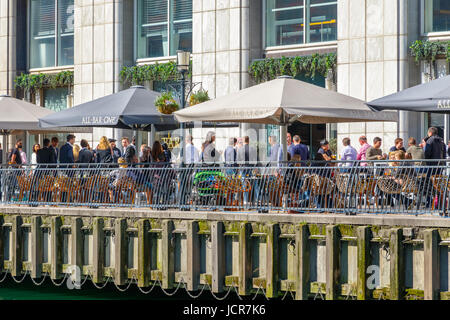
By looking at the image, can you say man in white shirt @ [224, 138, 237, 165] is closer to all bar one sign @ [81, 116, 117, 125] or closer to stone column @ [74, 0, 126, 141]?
all bar one sign @ [81, 116, 117, 125]

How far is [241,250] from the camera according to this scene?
1656 cm

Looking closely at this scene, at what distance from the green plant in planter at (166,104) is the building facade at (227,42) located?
6.14 metres

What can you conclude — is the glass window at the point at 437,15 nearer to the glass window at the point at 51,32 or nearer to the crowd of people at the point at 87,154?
the crowd of people at the point at 87,154

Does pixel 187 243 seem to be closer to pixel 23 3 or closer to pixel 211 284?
pixel 211 284

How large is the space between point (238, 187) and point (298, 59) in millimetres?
10184

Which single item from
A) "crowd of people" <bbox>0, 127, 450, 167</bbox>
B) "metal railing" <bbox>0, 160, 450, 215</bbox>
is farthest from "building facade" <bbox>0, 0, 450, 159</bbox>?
"metal railing" <bbox>0, 160, 450, 215</bbox>

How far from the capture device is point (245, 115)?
17.8m

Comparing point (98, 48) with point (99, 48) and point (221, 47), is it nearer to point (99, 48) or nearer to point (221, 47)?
point (99, 48)

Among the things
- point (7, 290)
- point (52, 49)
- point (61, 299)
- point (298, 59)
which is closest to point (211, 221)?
point (61, 299)

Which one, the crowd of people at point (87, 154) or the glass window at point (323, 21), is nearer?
the crowd of people at point (87, 154)

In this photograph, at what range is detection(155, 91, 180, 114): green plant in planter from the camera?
21203 mm

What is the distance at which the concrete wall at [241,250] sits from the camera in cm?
1482

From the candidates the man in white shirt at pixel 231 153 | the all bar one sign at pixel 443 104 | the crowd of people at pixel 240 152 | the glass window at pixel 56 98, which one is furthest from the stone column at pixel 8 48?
the all bar one sign at pixel 443 104

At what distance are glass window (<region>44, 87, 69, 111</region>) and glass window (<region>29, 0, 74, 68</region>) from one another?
2.95ft
